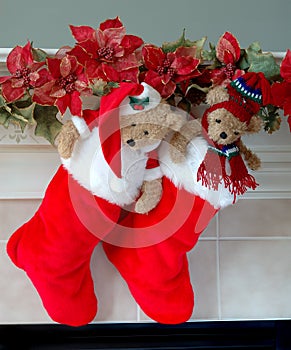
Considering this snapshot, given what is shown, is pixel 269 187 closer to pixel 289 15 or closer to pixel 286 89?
pixel 286 89

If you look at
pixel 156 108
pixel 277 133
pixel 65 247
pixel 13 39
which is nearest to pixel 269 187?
pixel 277 133

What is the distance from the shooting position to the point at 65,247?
3.42 ft

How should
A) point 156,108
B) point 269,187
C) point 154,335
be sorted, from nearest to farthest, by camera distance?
1. point 156,108
2. point 269,187
3. point 154,335

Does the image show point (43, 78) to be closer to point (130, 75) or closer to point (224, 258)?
point (130, 75)

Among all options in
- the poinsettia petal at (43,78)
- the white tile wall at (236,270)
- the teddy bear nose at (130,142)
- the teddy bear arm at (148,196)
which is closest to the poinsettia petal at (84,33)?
the poinsettia petal at (43,78)

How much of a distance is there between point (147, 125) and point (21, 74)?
300mm

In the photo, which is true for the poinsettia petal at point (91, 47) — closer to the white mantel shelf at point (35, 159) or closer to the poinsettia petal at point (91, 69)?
the poinsettia petal at point (91, 69)

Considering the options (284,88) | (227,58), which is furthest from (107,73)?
(284,88)

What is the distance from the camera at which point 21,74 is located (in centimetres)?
102

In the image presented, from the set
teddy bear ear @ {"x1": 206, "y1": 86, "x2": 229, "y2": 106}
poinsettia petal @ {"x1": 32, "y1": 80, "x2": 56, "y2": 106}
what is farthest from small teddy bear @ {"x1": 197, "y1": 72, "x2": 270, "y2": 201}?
poinsettia petal @ {"x1": 32, "y1": 80, "x2": 56, "y2": 106}

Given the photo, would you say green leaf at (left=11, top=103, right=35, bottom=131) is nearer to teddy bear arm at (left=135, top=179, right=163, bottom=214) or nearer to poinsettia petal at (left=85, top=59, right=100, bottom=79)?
poinsettia petal at (left=85, top=59, right=100, bottom=79)

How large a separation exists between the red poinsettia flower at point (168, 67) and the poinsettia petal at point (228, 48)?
0.06m

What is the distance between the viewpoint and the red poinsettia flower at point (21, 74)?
1.01 m

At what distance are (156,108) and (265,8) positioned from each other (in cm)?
57
